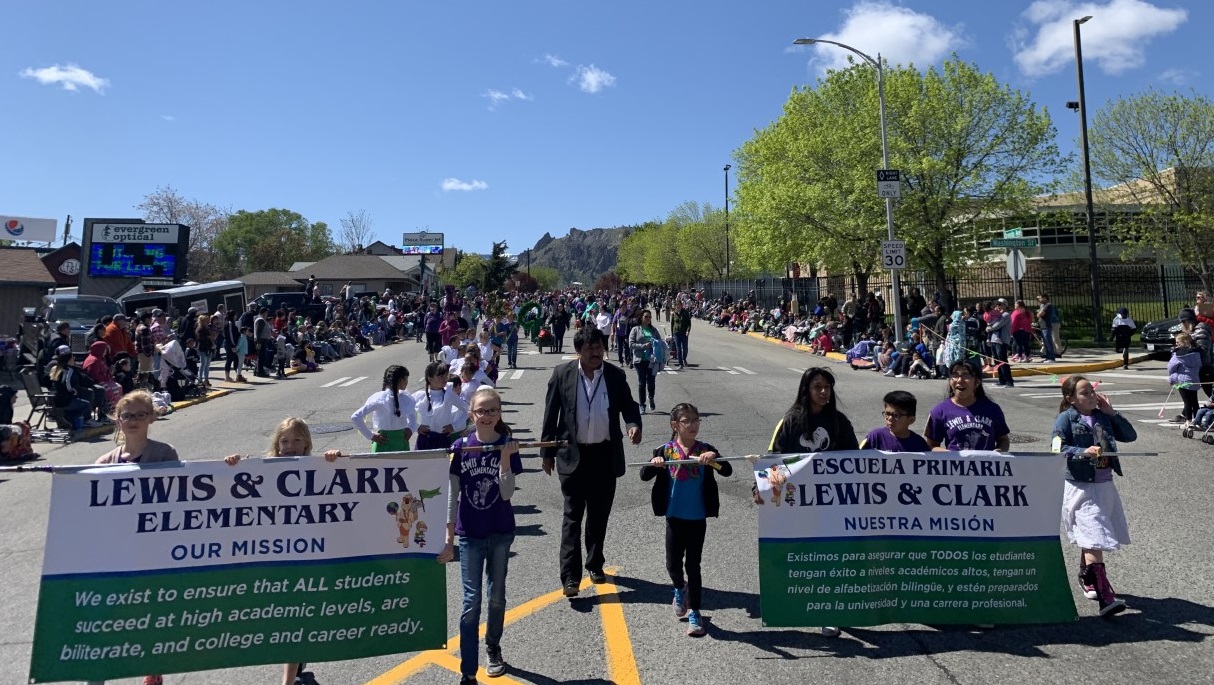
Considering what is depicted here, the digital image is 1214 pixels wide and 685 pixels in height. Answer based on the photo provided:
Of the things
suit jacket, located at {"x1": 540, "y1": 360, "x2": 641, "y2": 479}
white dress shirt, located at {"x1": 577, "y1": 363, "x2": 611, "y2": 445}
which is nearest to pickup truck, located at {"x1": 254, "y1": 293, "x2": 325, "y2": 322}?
suit jacket, located at {"x1": 540, "y1": 360, "x2": 641, "y2": 479}

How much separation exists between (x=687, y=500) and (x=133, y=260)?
38.7 m

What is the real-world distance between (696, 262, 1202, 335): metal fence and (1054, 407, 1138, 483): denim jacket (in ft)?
92.5

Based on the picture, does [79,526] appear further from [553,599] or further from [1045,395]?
[1045,395]

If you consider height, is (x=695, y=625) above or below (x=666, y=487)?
below

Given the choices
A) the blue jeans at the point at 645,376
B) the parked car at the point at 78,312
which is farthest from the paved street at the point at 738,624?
the parked car at the point at 78,312

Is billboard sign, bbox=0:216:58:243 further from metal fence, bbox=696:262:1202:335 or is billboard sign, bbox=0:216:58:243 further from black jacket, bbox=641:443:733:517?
black jacket, bbox=641:443:733:517

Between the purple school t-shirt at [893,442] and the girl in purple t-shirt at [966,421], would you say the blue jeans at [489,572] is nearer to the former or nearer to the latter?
the purple school t-shirt at [893,442]

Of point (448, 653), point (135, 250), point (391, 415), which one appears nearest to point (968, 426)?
point (448, 653)

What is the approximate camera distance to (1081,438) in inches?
211

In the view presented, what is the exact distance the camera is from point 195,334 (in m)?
19.7

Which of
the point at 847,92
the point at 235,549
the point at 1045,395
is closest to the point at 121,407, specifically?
the point at 235,549

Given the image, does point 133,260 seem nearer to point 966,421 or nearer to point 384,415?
point 384,415

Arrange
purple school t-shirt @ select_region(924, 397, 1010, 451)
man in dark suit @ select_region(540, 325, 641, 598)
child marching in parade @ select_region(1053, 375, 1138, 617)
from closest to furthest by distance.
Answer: child marching in parade @ select_region(1053, 375, 1138, 617) < purple school t-shirt @ select_region(924, 397, 1010, 451) < man in dark suit @ select_region(540, 325, 641, 598)

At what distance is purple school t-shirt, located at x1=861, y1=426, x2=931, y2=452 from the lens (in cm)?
528
